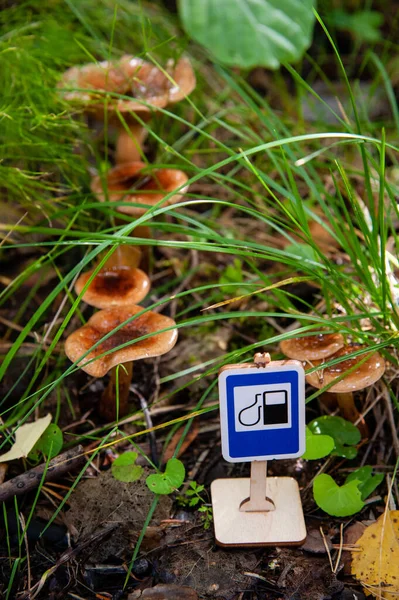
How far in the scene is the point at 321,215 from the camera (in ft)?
8.14

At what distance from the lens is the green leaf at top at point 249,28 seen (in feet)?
3.44

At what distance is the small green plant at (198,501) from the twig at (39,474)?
1.03 ft

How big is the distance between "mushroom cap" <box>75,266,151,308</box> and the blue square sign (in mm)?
562

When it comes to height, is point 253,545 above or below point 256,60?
below

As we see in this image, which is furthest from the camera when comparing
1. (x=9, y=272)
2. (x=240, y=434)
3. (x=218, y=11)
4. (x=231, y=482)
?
(x=9, y=272)

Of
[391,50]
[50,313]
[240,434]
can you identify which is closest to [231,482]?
[240,434]

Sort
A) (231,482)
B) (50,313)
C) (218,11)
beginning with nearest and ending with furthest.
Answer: (218,11) < (231,482) < (50,313)

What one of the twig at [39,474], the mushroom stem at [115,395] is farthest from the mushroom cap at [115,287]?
the twig at [39,474]

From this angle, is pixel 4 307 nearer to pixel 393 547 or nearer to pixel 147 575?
pixel 147 575

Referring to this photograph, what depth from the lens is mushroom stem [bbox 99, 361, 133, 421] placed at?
73.0 inches

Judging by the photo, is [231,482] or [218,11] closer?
[218,11]

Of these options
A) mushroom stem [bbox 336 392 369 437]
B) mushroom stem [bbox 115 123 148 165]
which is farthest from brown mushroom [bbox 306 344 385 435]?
mushroom stem [bbox 115 123 148 165]

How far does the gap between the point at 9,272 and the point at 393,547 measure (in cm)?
166

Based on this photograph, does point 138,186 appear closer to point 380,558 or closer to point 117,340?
point 117,340
